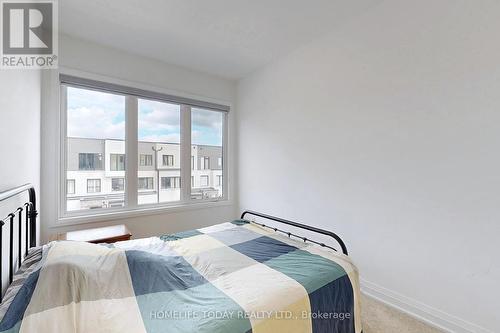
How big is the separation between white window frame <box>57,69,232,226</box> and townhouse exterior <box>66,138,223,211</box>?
58 mm

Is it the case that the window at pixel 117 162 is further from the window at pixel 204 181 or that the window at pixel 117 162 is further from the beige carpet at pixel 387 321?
the beige carpet at pixel 387 321

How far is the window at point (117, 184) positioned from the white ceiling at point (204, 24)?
1.58 meters

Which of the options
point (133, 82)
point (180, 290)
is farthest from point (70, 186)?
point (180, 290)

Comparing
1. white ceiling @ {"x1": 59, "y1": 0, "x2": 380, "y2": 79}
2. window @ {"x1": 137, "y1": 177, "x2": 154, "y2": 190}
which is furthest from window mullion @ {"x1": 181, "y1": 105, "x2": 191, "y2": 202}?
white ceiling @ {"x1": 59, "y1": 0, "x2": 380, "y2": 79}

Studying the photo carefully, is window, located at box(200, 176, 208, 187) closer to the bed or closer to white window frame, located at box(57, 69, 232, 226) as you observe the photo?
white window frame, located at box(57, 69, 232, 226)

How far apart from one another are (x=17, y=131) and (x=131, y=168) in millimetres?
1437

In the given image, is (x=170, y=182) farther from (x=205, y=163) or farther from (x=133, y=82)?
(x=133, y=82)

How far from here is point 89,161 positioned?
2602 mm

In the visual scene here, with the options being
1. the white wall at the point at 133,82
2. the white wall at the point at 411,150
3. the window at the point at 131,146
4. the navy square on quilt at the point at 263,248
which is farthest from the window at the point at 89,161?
the white wall at the point at 411,150

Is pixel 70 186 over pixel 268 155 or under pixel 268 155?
under

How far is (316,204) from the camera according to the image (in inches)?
99.6

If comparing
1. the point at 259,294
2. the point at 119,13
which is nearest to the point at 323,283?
the point at 259,294

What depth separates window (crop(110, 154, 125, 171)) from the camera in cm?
273

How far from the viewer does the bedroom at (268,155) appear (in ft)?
3.95
